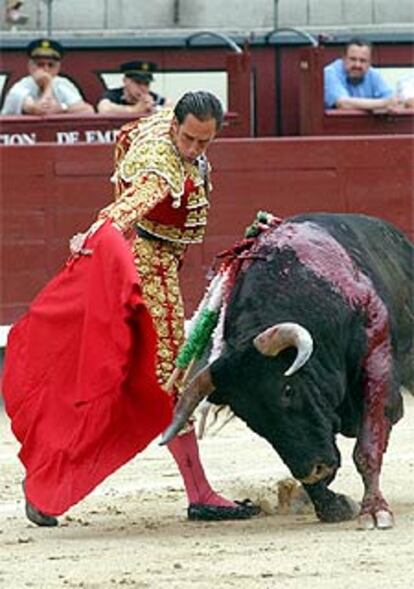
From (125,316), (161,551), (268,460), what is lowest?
(268,460)

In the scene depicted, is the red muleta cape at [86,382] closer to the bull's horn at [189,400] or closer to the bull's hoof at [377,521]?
Result: the bull's horn at [189,400]

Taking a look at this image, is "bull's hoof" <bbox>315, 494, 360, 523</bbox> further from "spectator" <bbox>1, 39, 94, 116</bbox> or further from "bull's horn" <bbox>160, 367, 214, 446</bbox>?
"spectator" <bbox>1, 39, 94, 116</bbox>

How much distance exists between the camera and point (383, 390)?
5.73m

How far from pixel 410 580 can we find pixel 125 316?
1.26m

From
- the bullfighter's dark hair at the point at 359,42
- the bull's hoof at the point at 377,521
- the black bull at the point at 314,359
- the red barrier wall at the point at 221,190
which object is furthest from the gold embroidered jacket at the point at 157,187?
the bullfighter's dark hair at the point at 359,42

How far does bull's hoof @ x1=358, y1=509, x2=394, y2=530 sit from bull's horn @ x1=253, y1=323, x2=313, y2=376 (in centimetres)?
42

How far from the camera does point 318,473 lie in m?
5.61

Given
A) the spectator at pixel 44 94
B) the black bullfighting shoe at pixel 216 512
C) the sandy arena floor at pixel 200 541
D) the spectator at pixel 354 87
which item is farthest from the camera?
the spectator at pixel 354 87

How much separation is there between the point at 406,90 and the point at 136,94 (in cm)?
141

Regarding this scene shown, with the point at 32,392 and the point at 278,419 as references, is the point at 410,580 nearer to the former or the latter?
the point at 278,419

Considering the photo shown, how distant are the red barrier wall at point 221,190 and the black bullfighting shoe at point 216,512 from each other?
3.83m

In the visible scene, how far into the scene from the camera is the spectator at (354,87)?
33.1 ft

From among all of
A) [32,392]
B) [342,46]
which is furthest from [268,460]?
[342,46]

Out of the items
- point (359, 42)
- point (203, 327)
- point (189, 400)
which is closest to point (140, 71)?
point (359, 42)
